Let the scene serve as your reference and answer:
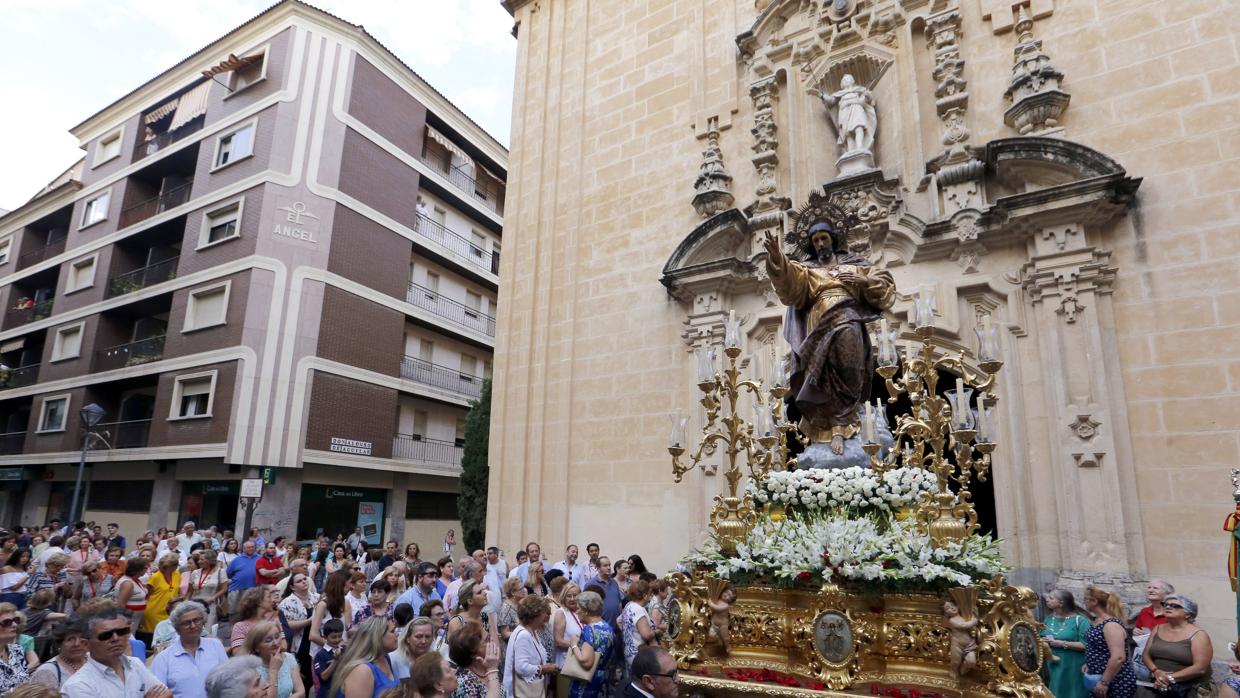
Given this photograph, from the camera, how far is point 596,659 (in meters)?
5.07

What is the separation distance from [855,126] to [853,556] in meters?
7.29

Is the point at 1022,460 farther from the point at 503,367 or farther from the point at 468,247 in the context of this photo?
the point at 468,247

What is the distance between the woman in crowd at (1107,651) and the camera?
496 centimetres

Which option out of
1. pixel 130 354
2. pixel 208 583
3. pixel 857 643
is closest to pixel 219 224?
pixel 130 354

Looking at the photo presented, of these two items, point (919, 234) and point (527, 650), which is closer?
point (527, 650)

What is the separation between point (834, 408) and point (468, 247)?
2277 cm

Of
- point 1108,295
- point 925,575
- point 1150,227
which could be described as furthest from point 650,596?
point 1150,227

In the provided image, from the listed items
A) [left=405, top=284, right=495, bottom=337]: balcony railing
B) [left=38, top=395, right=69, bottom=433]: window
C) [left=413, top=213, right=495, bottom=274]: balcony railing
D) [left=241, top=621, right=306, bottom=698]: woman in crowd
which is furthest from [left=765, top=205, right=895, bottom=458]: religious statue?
[left=38, top=395, right=69, bottom=433]: window

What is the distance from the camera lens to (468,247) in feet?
88.4

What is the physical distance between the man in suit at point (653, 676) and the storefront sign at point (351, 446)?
62.2 feet

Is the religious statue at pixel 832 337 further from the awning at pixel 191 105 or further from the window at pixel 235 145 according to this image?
the awning at pixel 191 105

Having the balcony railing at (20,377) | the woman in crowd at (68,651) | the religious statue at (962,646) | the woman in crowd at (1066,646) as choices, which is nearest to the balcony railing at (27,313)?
the balcony railing at (20,377)

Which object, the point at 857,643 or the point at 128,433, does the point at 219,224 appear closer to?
the point at 128,433

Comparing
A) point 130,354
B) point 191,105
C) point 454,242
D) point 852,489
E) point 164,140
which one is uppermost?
point 191,105
